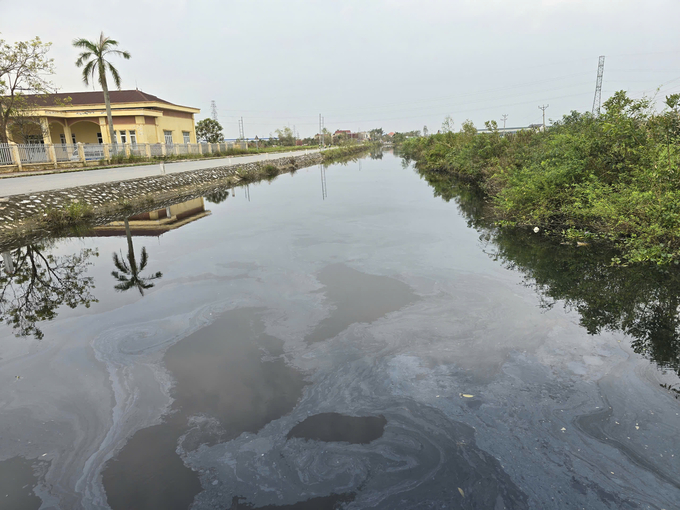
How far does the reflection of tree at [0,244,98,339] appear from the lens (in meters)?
6.05

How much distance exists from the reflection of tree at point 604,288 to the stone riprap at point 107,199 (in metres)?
11.3

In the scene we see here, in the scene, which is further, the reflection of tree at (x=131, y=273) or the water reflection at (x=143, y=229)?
the water reflection at (x=143, y=229)

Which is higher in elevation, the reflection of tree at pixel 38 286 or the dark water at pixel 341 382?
the reflection of tree at pixel 38 286

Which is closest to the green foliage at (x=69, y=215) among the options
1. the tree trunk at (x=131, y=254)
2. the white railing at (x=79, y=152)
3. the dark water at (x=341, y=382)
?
the tree trunk at (x=131, y=254)

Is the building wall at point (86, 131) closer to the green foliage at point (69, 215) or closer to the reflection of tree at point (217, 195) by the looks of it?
the reflection of tree at point (217, 195)

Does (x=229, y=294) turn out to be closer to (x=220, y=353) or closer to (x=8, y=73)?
(x=220, y=353)

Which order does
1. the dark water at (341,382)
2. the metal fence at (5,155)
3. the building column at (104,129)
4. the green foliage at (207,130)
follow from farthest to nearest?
the green foliage at (207,130) < the building column at (104,129) < the metal fence at (5,155) < the dark water at (341,382)

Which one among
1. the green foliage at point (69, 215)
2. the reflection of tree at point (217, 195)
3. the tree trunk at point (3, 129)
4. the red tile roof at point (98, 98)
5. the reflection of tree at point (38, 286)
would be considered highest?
the red tile roof at point (98, 98)

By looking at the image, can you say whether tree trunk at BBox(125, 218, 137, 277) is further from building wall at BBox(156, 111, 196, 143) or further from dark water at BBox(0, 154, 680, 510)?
building wall at BBox(156, 111, 196, 143)

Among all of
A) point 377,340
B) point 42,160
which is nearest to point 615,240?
point 377,340

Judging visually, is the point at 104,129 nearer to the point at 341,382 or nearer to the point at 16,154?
the point at 16,154

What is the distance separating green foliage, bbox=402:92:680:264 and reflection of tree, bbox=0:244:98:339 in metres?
9.06

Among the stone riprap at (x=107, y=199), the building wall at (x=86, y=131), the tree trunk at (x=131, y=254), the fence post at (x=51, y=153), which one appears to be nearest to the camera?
the tree trunk at (x=131, y=254)

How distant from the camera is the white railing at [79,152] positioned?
19.0 m
